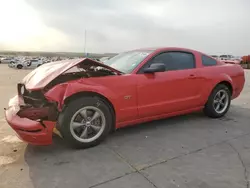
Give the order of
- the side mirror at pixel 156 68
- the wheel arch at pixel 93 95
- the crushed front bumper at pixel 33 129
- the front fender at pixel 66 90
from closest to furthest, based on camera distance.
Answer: the crushed front bumper at pixel 33 129
the front fender at pixel 66 90
the wheel arch at pixel 93 95
the side mirror at pixel 156 68

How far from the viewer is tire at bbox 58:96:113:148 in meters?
3.19

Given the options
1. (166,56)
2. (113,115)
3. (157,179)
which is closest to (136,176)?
(157,179)

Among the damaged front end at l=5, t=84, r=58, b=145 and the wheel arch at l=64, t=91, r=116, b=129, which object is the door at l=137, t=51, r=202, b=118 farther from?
the damaged front end at l=5, t=84, r=58, b=145

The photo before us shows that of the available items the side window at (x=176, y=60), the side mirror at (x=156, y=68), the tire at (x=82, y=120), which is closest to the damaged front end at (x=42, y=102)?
the tire at (x=82, y=120)

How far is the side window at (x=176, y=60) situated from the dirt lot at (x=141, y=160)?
3.51 ft

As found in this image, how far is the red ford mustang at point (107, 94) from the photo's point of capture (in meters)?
3.16

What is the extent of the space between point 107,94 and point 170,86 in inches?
46.0

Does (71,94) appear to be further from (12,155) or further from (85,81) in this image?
(12,155)

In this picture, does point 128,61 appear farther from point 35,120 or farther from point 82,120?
point 35,120

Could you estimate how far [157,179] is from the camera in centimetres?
259

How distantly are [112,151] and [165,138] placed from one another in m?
0.91

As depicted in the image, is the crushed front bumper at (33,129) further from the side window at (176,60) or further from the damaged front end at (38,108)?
the side window at (176,60)

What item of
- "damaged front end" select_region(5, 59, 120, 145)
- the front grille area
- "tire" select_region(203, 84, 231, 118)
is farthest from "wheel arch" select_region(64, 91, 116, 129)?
"tire" select_region(203, 84, 231, 118)

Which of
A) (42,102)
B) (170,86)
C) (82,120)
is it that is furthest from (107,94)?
(170,86)
